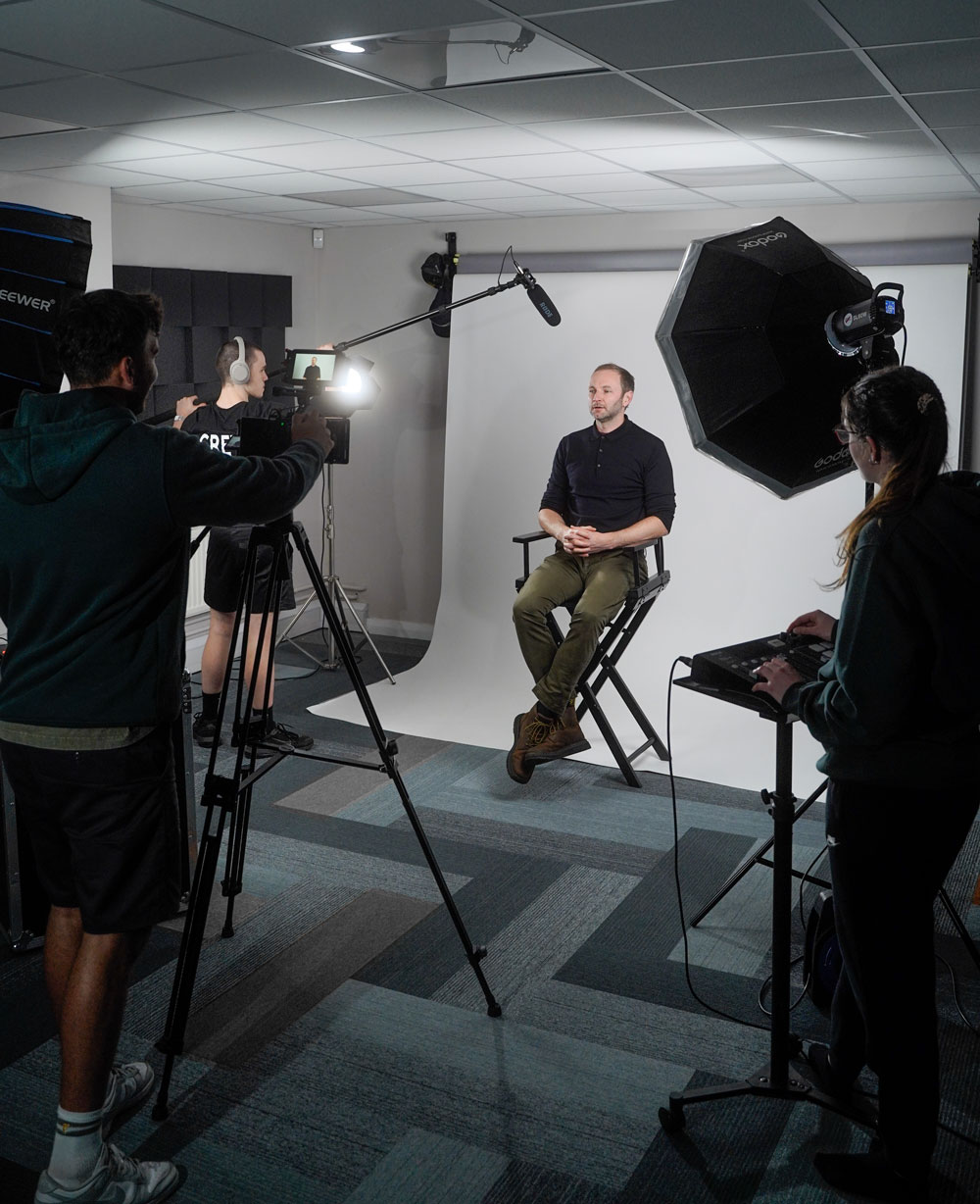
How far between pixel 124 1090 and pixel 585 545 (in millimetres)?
2627

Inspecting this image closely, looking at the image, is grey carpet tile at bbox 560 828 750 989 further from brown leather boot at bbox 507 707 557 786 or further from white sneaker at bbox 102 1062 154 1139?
white sneaker at bbox 102 1062 154 1139

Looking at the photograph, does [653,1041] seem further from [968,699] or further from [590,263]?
[590,263]

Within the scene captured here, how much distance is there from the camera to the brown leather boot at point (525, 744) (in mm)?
4035

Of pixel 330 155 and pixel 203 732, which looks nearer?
pixel 330 155

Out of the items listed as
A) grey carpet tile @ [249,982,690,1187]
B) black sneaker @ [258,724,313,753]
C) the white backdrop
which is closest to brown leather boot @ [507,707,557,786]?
the white backdrop

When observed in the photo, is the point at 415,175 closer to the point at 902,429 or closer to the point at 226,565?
the point at 226,565

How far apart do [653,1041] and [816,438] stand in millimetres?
1323

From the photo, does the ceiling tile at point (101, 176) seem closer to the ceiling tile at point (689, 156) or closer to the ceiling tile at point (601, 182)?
the ceiling tile at point (601, 182)

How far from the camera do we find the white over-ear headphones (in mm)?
4367

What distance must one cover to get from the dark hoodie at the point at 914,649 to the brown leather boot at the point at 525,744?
2.33m

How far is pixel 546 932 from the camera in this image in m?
2.94

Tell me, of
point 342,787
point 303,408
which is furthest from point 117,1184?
point 342,787

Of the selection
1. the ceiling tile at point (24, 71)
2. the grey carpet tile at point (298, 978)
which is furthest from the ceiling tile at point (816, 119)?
the grey carpet tile at point (298, 978)

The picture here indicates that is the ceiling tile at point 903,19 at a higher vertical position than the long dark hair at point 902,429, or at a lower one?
higher
